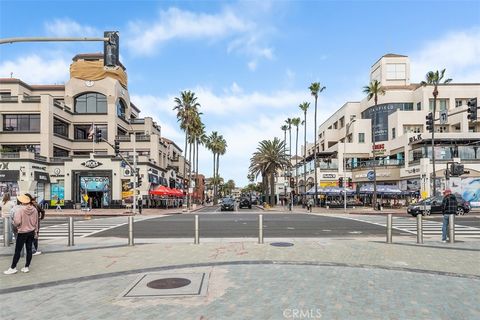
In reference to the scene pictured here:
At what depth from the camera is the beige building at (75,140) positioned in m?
47.9

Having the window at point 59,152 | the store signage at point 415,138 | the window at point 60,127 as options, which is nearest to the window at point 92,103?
the window at point 60,127

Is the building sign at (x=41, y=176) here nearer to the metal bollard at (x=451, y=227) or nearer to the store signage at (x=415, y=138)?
the metal bollard at (x=451, y=227)

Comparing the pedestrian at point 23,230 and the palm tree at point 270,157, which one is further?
the palm tree at point 270,157

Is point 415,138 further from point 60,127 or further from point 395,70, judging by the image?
point 60,127

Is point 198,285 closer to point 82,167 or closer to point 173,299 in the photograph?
point 173,299

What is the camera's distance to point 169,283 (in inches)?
296

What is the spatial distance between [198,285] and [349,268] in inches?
143

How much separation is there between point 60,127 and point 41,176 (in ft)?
36.2

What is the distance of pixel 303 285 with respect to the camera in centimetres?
725

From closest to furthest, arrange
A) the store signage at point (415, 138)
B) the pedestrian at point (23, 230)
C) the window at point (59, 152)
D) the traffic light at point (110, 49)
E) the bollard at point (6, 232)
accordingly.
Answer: the pedestrian at point (23, 230), the traffic light at point (110, 49), the bollard at point (6, 232), the store signage at point (415, 138), the window at point (59, 152)

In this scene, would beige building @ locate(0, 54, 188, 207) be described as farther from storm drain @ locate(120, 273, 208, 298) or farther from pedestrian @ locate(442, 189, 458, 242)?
storm drain @ locate(120, 273, 208, 298)

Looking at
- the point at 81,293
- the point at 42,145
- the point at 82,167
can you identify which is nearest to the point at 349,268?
the point at 81,293

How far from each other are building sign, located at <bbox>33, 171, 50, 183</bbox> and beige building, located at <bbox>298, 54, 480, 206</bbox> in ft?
122

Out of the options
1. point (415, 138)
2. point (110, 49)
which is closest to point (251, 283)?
point (110, 49)
